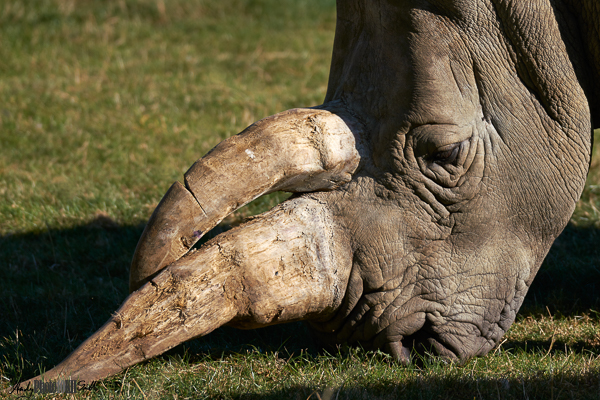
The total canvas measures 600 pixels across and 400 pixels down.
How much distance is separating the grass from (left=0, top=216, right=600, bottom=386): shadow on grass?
0.6 inches

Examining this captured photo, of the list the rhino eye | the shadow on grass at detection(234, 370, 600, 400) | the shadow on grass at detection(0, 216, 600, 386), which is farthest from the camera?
the shadow on grass at detection(0, 216, 600, 386)

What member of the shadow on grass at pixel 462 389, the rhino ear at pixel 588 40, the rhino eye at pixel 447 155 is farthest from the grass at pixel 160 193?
the rhino ear at pixel 588 40

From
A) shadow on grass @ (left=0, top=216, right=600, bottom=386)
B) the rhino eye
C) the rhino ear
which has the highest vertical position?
the rhino ear

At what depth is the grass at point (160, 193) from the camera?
3.58 metres

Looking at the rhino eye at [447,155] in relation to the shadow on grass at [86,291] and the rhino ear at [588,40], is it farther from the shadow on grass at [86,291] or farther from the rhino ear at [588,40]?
the shadow on grass at [86,291]

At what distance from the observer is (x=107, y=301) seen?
4.77 metres

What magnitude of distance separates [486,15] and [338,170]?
1085 millimetres

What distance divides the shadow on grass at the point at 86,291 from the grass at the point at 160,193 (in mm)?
15

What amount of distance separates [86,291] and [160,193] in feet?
5.89

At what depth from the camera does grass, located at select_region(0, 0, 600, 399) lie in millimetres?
3576

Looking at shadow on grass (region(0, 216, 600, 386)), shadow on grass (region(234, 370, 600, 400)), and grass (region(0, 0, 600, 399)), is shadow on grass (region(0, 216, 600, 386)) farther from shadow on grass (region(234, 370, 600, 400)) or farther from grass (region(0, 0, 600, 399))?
shadow on grass (region(234, 370, 600, 400))

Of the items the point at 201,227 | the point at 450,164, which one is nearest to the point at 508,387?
the point at 450,164

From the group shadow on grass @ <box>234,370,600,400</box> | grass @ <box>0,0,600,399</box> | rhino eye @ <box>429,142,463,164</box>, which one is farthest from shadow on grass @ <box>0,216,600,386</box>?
rhino eye @ <box>429,142,463,164</box>

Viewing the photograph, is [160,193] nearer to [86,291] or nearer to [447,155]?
[86,291]
